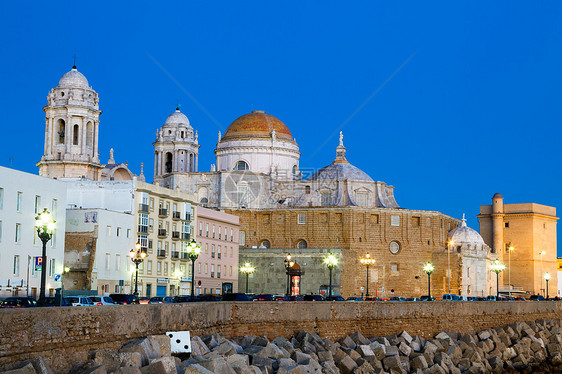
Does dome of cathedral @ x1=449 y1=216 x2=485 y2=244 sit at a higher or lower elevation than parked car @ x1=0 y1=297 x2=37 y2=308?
higher

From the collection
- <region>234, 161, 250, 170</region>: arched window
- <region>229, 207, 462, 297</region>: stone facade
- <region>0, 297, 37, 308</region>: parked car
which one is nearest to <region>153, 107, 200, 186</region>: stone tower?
<region>234, 161, 250, 170</region>: arched window

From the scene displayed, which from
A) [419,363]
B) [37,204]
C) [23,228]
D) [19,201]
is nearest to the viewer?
[419,363]

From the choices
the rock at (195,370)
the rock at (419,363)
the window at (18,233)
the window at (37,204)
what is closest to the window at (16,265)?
the window at (18,233)

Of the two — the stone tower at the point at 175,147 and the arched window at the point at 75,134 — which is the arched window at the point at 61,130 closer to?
the arched window at the point at 75,134

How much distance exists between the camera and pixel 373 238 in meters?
87.4

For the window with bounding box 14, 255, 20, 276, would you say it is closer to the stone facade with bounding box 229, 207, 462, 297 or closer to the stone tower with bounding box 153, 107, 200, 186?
the stone facade with bounding box 229, 207, 462, 297

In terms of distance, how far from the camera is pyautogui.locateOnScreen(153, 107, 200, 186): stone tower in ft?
305

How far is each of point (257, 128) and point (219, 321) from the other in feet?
238

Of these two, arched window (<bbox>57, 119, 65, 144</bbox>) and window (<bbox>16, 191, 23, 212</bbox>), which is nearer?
window (<bbox>16, 191, 23, 212</bbox>)

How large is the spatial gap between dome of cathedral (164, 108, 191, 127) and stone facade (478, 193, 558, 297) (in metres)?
42.4

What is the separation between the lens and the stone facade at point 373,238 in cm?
8688

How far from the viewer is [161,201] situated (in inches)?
2464

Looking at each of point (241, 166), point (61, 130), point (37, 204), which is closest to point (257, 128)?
point (241, 166)

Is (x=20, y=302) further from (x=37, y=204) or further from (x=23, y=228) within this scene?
(x=37, y=204)
